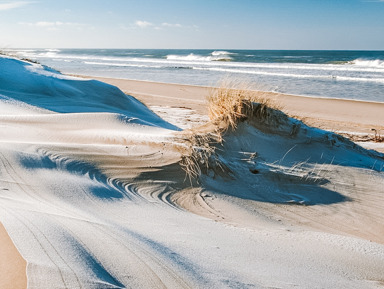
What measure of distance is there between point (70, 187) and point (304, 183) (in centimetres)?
204

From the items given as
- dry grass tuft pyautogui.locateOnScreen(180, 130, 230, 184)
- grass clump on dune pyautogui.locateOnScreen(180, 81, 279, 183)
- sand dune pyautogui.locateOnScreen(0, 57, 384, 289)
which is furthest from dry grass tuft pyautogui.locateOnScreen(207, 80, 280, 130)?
dry grass tuft pyautogui.locateOnScreen(180, 130, 230, 184)

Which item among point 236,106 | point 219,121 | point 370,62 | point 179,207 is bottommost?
point 179,207

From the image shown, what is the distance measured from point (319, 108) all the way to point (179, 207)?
27.0 feet

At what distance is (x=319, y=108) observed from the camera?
9945 mm

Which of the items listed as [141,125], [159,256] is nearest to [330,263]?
[159,256]

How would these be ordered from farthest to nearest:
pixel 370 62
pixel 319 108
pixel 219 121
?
pixel 370 62
pixel 319 108
pixel 219 121

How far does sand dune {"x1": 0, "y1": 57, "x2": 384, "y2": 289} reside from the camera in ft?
5.13

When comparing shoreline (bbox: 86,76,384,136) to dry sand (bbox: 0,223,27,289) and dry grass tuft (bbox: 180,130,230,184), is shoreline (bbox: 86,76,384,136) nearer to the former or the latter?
dry grass tuft (bbox: 180,130,230,184)

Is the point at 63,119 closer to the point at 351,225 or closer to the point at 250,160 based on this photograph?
the point at 250,160

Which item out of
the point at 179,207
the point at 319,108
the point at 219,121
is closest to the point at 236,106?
the point at 219,121

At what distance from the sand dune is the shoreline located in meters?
3.45

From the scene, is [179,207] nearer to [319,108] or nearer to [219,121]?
[219,121]

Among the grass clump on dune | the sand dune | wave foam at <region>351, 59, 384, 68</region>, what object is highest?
wave foam at <region>351, 59, 384, 68</region>

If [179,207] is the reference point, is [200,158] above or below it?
above
